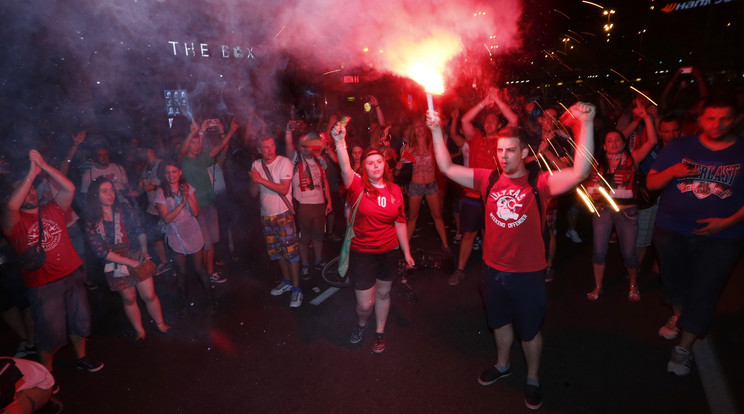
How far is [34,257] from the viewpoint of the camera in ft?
12.4

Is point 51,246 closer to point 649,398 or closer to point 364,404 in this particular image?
point 364,404

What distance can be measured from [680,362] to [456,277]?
2.89 metres

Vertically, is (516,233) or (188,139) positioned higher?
(188,139)

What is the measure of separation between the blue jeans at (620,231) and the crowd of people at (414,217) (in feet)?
0.06

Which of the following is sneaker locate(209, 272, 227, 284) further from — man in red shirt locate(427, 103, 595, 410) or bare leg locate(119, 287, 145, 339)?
man in red shirt locate(427, 103, 595, 410)

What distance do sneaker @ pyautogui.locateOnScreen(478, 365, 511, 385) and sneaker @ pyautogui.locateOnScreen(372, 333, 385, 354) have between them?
3.68 ft

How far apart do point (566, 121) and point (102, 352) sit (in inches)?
224

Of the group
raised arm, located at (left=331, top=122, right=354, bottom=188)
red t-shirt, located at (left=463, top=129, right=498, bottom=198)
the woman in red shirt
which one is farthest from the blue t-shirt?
raised arm, located at (left=331, top=122, right=354, bottom=188)

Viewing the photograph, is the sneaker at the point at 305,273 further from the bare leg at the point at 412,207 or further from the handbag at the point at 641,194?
the handbag at the point at 641,194

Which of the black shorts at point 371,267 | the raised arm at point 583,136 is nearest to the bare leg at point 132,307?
the black shorts at point 371,267

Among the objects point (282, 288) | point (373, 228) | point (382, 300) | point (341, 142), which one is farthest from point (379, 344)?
point (341, 142)

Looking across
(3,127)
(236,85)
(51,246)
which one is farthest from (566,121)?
(236,85)

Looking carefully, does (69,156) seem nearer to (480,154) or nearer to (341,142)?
(341,142)

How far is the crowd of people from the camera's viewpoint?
3.38 meters
